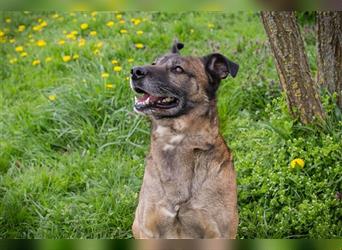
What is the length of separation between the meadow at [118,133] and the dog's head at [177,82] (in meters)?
0.66

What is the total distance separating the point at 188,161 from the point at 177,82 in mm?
290

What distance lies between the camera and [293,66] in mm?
2898

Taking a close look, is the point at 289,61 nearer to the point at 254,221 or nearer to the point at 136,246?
the point at 254,221

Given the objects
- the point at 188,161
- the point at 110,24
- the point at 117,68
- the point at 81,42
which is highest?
the point at 110,24

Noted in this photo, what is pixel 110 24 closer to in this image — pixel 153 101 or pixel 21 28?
pixel 21 28

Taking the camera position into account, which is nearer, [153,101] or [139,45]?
[153,101]

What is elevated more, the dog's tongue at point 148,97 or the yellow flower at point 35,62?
the yellow flower at point 35,62

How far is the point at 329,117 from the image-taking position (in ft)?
9.98

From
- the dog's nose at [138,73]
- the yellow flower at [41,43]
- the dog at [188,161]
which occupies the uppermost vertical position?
the yellow flower at [41,43]

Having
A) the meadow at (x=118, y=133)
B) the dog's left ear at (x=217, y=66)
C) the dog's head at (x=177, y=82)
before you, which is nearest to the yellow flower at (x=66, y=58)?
the meadow at (x=118, y=133)

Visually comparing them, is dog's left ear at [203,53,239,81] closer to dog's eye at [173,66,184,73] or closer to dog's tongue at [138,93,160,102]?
dog's eye at [173,66,184,73]

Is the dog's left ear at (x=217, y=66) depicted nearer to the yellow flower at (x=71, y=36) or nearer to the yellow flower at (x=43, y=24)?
the yellow flower at (x=71, y=36)

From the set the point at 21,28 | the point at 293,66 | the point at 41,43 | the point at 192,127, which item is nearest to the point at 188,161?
the point at 192,127

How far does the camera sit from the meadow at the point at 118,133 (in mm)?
2803
